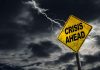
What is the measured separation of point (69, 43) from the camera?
28.7ft

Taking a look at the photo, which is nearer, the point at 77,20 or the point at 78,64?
the point at 78,64

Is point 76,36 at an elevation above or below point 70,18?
below

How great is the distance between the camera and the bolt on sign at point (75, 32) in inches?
339

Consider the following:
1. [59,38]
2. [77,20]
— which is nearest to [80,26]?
[77,20]

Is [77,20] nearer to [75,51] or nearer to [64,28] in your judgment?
[64,28]

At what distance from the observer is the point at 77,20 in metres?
8.73

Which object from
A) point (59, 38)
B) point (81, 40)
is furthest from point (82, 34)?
point (59, 38)

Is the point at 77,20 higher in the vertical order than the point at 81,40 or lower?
higher

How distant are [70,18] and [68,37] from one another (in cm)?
65

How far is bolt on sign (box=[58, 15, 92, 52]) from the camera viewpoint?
28.2 feet

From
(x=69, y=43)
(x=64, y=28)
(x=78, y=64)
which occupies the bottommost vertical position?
(x=78, y=64)

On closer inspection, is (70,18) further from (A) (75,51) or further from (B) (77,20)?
(A) (75,51)

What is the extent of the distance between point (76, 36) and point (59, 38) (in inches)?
25.7

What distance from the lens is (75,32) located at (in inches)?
345
